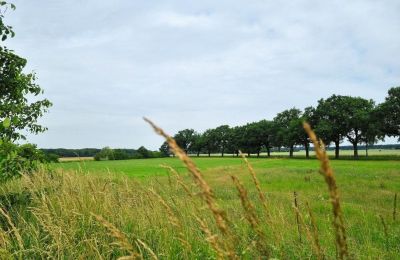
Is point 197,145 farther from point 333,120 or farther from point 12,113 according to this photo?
point 12,113

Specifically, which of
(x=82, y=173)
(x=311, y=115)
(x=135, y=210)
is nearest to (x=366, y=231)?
(x=135, y=210)

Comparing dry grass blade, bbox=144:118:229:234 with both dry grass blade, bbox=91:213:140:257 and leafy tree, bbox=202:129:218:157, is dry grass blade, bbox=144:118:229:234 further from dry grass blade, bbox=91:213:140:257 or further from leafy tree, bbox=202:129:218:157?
leafy tree, bbox=202:129:218:157

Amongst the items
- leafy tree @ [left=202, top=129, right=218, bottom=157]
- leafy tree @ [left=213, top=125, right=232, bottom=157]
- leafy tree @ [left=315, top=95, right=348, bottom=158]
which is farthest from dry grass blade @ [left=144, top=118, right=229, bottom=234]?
leafy tree @ [left=202, top=129, right=218, bottom=157]

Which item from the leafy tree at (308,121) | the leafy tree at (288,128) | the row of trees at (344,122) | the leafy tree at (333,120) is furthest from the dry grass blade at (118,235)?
the leafy tree at (308,121)

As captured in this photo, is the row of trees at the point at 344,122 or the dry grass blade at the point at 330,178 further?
the row of trees at the point at 344,122

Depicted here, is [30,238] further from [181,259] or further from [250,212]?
[250,212]

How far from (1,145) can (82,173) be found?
8.18 ft

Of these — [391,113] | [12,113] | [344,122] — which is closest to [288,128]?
[344,122]

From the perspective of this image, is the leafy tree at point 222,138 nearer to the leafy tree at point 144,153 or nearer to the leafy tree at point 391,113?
the leafy tree at point 144,153

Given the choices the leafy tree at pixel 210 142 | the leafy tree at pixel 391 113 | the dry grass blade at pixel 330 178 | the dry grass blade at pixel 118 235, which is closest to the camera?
the dry grass blade at pixel 330 178

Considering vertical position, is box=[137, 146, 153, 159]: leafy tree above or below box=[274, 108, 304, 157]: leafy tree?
below

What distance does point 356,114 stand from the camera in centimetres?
8538

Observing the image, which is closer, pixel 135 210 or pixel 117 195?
pixel 135 210

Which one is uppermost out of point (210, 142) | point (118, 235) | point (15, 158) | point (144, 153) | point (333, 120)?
point (333, 120)
